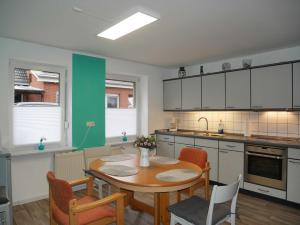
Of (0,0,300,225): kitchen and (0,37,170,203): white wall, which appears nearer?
(0,0,300,225): kitchen

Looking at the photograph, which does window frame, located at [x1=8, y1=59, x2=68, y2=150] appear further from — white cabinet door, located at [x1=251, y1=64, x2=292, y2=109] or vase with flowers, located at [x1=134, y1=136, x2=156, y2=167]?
white cabinet door, located at [x1=251, y1=64, x2=292, y2=109]

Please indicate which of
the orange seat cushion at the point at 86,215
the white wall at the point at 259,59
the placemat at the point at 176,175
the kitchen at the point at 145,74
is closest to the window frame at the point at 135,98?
the kitchen at the point at 145,74

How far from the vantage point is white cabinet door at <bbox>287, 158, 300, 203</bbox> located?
3.11 meters

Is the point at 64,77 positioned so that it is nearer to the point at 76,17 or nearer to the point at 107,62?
the point at 107,62

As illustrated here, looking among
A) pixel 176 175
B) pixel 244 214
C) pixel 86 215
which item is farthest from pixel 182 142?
pixel 86 215

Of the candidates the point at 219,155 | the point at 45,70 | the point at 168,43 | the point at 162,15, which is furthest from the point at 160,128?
the point at 162,15

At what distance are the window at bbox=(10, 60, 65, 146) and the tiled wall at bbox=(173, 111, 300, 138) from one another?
9.80 feet

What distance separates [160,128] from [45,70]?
291 centimetres

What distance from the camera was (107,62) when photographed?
4312 millimetres

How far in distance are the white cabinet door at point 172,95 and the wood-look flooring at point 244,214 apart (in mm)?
2346

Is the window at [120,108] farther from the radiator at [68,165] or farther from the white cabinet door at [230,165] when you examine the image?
the white cabinet door at [230,165]

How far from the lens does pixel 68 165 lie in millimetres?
3652

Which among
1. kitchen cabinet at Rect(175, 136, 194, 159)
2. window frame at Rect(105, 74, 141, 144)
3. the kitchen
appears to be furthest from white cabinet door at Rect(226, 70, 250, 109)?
window frame at Rect(105, 74, 141, 144)

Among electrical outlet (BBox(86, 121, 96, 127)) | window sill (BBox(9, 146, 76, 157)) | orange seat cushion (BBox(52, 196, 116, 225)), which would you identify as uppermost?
electrical outlet (BBox(86, 121, 96, 127))
